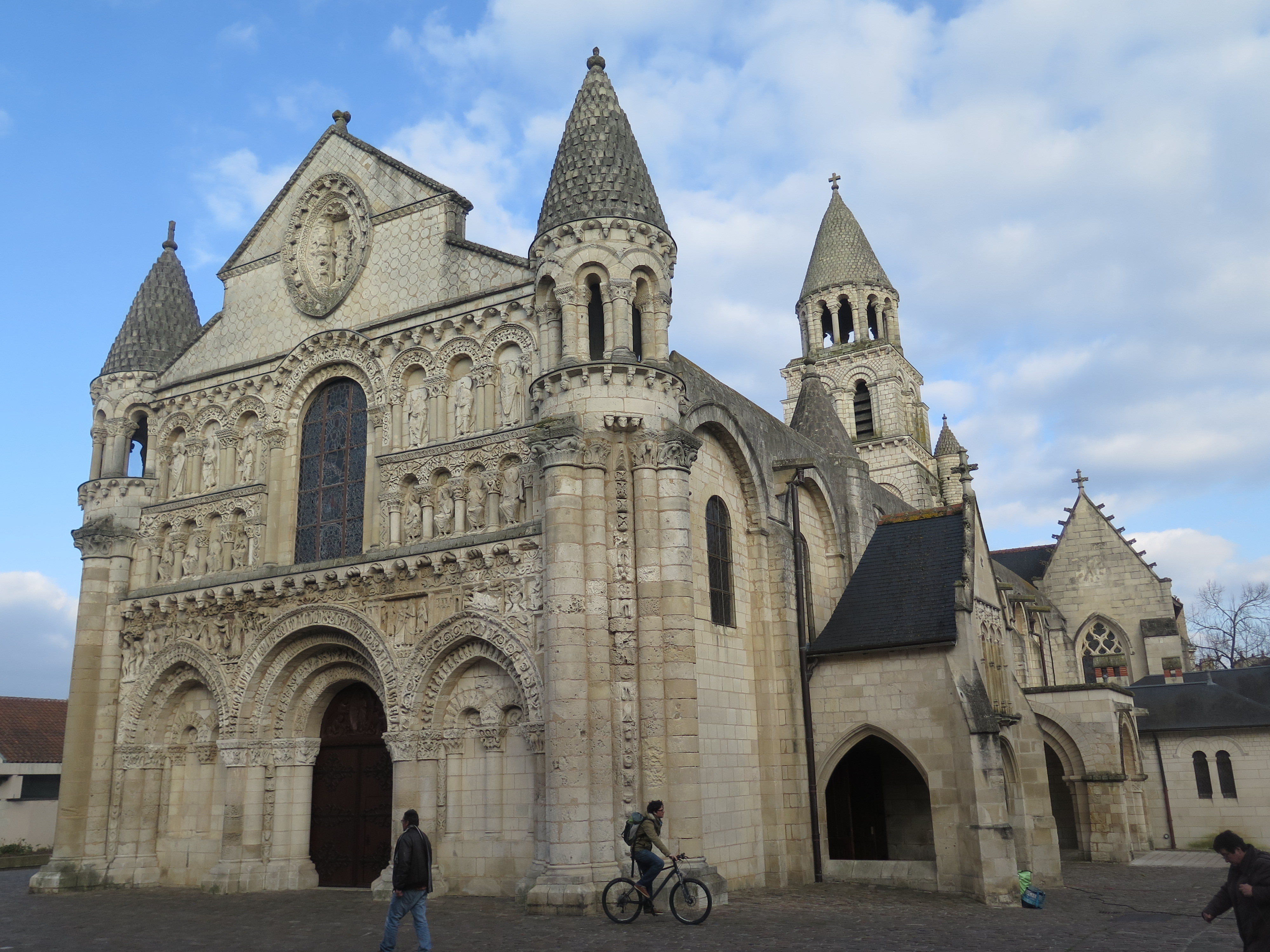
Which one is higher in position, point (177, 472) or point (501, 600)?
point (177, 472)

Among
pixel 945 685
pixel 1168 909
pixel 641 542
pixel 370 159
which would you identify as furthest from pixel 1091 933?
pixel 370 159

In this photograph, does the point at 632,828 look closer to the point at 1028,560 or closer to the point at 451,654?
the point at 451,654

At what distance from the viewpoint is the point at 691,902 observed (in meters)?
12.6

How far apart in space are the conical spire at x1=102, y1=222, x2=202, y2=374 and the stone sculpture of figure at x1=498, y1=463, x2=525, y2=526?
9.38m

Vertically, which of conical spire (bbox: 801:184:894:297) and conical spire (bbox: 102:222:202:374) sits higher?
conical spire (bbox: 801:184:894:297)

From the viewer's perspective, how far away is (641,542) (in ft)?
49.2

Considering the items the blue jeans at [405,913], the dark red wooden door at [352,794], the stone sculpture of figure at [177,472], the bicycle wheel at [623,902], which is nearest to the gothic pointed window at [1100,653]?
the dark red wooden door at [352,794]

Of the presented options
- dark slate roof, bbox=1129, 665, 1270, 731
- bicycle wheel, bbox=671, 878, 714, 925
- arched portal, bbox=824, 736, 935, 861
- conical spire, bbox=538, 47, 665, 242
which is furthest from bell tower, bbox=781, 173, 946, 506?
bicycle wheel, bbox=671, 878, 714, 925

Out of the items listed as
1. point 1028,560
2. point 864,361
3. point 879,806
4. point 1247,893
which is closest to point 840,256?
point 864,361

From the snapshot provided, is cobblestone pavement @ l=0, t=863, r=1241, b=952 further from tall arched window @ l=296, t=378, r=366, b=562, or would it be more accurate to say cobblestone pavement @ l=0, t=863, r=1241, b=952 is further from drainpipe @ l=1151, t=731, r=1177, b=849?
drainpipe @ l=1151, t=731, r=1177, b=849

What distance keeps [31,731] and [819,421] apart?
87.9 ft

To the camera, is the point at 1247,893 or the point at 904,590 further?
the point at 904,590

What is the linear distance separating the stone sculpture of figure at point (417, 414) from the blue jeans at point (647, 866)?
8348 millimetres

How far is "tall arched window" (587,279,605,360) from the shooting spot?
16.5 m
